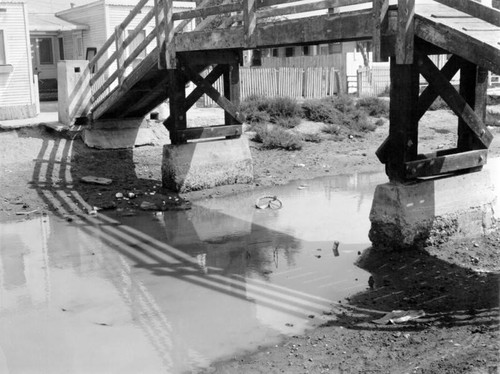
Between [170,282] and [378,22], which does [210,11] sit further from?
[170,282]

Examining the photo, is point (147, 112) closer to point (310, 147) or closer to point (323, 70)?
point (310, 147)

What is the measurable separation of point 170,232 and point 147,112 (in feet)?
21.0

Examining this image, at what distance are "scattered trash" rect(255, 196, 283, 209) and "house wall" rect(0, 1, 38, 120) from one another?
11.4m

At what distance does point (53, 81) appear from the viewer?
92.2 ft

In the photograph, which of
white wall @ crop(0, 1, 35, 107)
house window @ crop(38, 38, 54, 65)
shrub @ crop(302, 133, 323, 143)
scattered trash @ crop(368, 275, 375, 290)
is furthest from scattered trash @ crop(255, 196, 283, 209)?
house window @ crop(38, 38, 54, 65)

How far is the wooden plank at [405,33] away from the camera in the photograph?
26.3ft

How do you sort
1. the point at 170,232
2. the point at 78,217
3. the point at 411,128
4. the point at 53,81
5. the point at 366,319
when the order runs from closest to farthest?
the point at 366,319
the point at 411,128
the point at 170,232
the point at 78,217
the point at 53,81

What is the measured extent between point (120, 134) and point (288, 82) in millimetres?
12829

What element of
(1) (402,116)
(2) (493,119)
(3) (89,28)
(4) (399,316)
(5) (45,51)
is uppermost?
(3) (89,28)

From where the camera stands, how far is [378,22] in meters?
8.33

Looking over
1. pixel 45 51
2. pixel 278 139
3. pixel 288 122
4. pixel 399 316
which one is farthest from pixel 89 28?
pixel 399 316

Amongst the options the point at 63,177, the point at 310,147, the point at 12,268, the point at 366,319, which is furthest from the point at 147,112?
the point at 366,319

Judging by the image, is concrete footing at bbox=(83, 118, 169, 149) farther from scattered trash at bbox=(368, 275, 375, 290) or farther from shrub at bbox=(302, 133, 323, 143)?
scattered trash at bbox=(368, 275, 375, 290)

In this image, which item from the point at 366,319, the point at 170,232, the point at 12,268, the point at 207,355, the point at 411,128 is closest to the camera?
the point at 207,355
